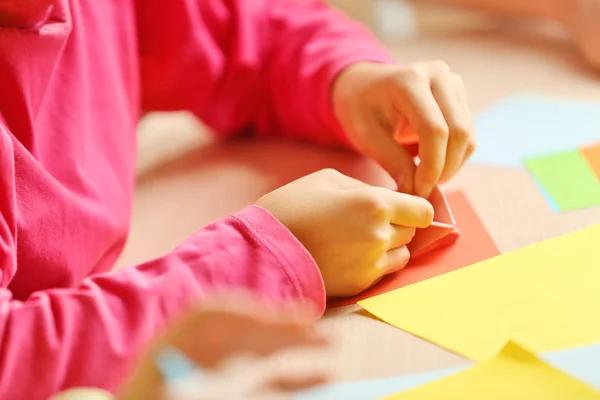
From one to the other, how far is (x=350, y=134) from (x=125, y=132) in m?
0.19

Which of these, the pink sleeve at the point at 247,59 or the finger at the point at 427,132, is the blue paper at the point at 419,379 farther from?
the pink sleeve at the point at 247,59

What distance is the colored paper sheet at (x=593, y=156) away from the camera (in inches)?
23.5

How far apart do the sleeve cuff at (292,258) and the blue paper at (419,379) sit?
6 centimetres

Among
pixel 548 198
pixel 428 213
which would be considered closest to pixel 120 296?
pixel 428 213

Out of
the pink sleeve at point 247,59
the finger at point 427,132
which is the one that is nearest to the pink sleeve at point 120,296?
the finger at point 427,132

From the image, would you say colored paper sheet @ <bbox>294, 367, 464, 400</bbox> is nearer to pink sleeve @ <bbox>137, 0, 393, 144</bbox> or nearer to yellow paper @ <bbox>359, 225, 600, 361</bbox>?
yellow paper @ <bbox>359, 225, 600, 361</bbox>

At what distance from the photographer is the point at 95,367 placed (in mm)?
386

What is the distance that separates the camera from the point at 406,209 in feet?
1.56

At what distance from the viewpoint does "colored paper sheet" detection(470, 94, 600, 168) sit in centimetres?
64

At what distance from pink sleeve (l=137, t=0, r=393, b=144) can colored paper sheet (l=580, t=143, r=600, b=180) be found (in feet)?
0.62

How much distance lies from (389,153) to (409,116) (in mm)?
33

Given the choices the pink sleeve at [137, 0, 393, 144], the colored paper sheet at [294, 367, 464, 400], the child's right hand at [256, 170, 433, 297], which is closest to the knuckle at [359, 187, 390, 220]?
A: the child's right hand at [256, 170, 433, 297]

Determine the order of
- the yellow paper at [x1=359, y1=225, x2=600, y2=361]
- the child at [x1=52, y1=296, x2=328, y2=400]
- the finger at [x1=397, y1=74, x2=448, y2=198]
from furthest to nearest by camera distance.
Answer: the finger at [x1=397, y1=74, x2=448, y2=198]
the yellow paper at [x1=359, y1=225, x2=600, y2=361]
the child at [x1=52, y1=296, x2=328, y2=400]

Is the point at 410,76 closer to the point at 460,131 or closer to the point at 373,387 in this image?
the point at 460,131
